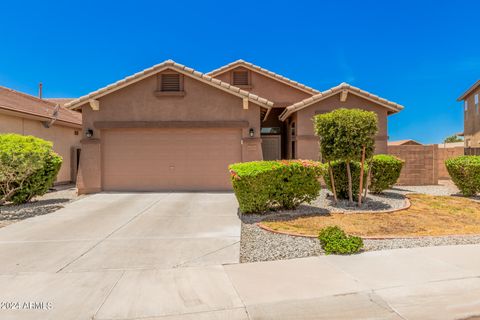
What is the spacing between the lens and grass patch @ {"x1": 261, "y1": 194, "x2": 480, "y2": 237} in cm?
647

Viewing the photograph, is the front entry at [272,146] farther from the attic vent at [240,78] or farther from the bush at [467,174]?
the bush at [467,174]

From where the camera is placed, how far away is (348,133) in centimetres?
868

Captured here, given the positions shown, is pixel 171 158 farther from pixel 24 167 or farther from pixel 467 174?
pixel 467 174

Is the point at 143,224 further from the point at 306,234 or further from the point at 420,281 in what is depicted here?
the point at 420,281

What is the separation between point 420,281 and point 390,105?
36.6 ft

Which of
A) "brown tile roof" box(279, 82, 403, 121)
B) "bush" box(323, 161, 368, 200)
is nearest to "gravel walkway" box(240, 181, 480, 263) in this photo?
"bush" box(323, 161, 368, 200)

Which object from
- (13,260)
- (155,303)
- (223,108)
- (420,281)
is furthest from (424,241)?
(223,108)

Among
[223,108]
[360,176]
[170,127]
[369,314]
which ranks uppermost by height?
[223,108]

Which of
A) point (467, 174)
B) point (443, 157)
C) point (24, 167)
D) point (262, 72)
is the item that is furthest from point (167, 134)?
point (443, 157)

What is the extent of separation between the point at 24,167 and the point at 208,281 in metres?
8.49

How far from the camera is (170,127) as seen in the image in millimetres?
12492

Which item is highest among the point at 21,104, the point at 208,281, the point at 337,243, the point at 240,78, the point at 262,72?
the point at 262,72

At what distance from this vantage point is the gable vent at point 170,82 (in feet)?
41.2

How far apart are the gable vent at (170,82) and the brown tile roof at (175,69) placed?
306 millimetres
